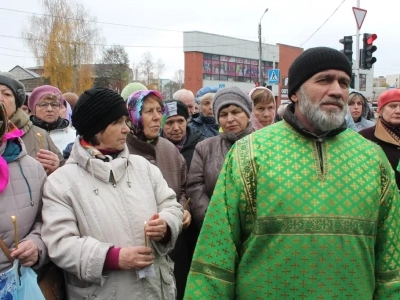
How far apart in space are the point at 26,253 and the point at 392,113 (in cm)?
346

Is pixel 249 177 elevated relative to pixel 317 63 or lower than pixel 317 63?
lower

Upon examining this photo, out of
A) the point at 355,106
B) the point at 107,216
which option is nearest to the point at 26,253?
the point at 107,216

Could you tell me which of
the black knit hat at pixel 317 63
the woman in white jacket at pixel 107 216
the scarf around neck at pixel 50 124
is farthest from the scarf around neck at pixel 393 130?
the scarf around neck at pixel 50 124

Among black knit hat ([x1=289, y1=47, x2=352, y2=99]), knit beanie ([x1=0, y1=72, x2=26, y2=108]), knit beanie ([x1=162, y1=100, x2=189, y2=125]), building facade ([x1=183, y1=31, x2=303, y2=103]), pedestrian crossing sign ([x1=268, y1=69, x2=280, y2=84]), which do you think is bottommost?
knit beanie ([x1=162, y1=100, x2=189, y2=125])

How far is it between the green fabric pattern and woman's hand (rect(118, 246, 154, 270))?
0.48 m

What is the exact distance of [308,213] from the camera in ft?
6.75

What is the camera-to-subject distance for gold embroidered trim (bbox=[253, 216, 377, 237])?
6.73 ft

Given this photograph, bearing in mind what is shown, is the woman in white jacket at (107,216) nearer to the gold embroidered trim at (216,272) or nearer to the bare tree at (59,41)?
the gold embroidered trim at (216,272)

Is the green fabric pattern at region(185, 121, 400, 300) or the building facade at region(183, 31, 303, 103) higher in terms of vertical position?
the building facade at region(183, 31, 303, 103)

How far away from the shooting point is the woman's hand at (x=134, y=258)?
253cm

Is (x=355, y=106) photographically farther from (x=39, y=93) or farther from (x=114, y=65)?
(x=114, y=65)

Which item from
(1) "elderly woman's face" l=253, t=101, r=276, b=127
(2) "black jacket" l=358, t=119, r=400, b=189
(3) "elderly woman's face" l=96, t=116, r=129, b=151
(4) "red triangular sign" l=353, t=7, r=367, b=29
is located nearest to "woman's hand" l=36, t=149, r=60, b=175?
(3) "elderly woman's face" l=96, t=116, r=129, b=151

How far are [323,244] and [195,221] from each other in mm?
1803

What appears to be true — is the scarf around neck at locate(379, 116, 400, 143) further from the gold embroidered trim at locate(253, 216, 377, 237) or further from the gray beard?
the gold embroidered trim at locate(253, 216, 377, 237)
